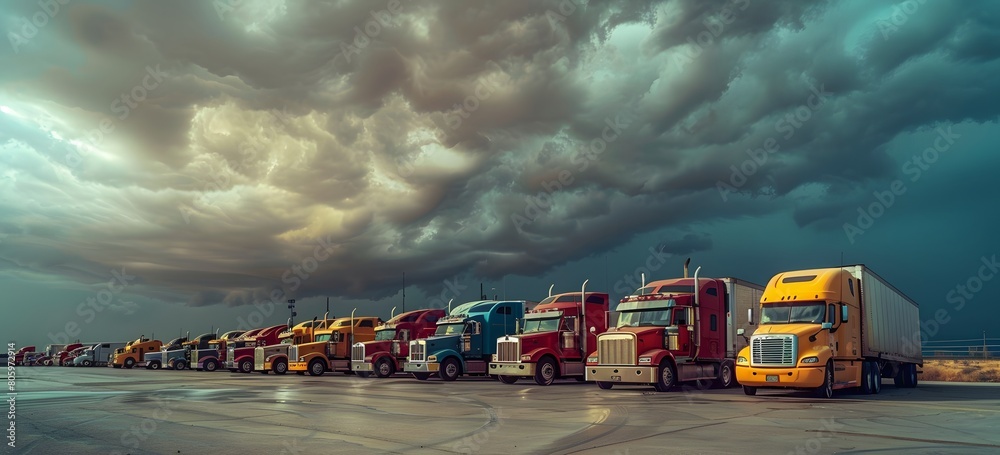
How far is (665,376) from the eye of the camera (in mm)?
23391

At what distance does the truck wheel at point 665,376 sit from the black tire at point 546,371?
522 centimetres

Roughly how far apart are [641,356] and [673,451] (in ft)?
43.9

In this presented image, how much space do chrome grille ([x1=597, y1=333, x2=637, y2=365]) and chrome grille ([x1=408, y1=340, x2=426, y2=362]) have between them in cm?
1119

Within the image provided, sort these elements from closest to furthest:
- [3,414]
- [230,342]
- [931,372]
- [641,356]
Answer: [3,414] < [641,356] < [931,372] < [230,342]

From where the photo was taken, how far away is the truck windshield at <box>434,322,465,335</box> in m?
33.5

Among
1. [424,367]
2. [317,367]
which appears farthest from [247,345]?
[424,367]

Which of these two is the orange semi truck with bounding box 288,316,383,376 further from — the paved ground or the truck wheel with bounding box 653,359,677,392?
the truck wheel with bounding box 653,359,677,392

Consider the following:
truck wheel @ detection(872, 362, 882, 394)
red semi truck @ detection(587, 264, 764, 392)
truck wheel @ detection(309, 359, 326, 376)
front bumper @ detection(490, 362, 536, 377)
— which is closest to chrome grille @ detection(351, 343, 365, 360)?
truck wheel @ detection(309, 359, 326, 376)

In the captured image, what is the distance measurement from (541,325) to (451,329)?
651 cm

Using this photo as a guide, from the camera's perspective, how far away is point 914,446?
10.6 meters

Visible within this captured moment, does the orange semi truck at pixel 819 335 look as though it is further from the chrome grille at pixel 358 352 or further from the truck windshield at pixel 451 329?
the chrome grille at pixel 358 352

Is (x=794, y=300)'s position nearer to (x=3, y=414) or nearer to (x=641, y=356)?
(x=641, y=356)

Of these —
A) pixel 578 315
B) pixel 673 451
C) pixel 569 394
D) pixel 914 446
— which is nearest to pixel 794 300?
pixel 569 394

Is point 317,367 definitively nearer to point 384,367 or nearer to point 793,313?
point 384,367
